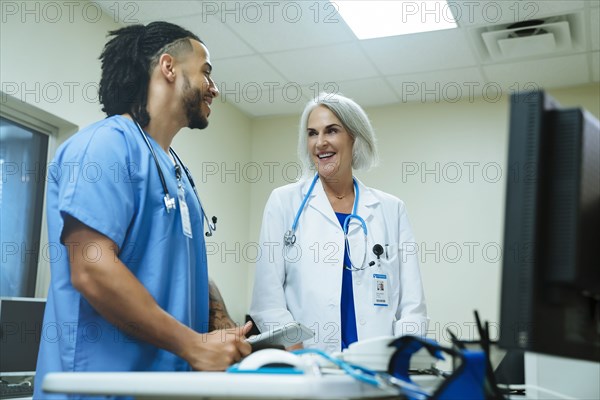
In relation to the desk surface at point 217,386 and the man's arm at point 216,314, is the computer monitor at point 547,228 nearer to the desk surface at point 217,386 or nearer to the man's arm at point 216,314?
the desk surface at point 217,386

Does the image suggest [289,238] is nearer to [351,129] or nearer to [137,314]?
[351,129]

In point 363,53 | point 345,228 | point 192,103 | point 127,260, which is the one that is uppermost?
point 363,53

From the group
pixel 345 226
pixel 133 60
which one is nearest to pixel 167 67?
pixel 133 60

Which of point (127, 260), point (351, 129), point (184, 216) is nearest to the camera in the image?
point (127, 260)

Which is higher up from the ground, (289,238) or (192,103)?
(192,103)

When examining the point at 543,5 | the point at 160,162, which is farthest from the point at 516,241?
the point at 543,5

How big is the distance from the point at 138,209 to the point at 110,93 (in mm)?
429

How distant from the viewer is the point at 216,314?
148cm

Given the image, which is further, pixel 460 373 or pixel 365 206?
pixel 365 206

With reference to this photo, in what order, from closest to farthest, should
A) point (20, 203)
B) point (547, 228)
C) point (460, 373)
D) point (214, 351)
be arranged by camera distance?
point (547, 228), point (460, 373), point (214, 351), point (20, 203)

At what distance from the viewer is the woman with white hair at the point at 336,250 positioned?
76.1 inches

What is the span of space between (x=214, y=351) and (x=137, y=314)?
146 mm

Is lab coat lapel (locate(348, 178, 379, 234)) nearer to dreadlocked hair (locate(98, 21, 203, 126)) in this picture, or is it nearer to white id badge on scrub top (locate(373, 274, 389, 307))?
white id badge on scrub top (locate(373, 274, 389, 307))

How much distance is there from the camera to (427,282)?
14.4 ft
